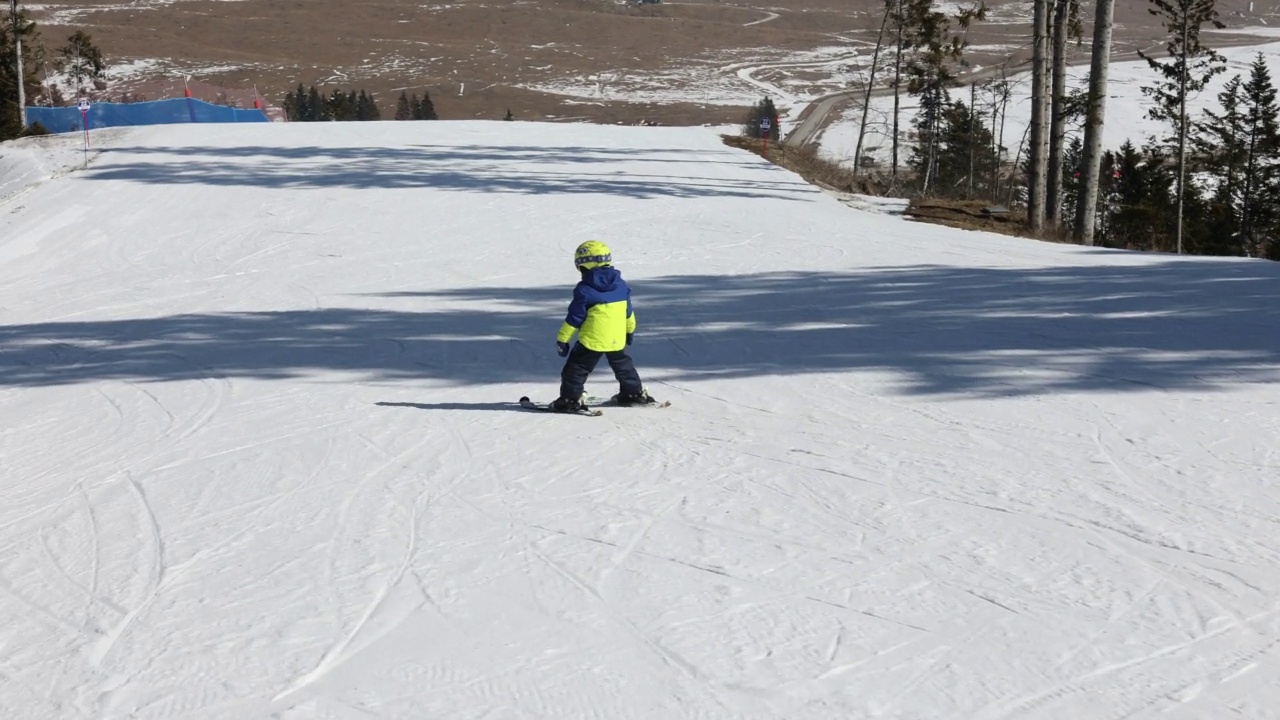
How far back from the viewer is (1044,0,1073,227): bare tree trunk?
76.5ft

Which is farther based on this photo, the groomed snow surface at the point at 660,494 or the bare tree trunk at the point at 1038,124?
the bare tree trunk at the point at 1038,124

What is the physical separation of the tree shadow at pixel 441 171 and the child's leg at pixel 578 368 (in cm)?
1366

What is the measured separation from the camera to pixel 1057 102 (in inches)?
918

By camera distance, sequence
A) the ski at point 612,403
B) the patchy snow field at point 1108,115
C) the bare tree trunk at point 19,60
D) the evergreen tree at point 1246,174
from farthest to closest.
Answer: the patchy snow field at point 1108,115 → the evergreen tree at point 1246,174 → the bare tree trunk at point 19,60 → the ski at point 612,403

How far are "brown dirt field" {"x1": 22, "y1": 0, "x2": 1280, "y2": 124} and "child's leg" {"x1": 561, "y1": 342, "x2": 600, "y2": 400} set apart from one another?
93256 mm

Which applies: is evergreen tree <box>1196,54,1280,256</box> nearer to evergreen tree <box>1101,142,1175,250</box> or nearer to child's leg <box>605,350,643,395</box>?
evergreen tree <box>1101,142,1175,250</box>

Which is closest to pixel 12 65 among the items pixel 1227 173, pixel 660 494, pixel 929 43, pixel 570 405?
pixel 929 43

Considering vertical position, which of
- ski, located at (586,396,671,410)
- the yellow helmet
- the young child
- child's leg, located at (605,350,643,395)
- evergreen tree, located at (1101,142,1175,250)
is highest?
the yellow helmet

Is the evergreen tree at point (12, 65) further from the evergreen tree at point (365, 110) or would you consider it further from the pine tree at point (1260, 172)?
the pine tree at point (1260, 172)

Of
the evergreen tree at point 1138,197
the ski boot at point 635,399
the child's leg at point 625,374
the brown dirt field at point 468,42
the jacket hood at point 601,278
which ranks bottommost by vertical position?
the evergreen tree at point 1138,197

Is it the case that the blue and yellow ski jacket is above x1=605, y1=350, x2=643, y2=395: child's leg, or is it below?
above

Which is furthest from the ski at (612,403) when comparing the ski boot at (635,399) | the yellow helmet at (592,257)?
the yellow helmet at (592,257)

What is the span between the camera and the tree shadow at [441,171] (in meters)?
23.6

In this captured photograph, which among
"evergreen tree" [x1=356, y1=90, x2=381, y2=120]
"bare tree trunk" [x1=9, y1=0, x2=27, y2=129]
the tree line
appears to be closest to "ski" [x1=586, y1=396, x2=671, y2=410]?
the tree line
